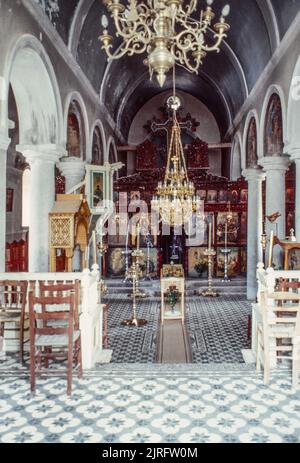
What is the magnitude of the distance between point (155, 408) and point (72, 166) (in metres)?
7.92

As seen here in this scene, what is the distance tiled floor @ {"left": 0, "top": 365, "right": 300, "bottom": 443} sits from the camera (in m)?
3.92

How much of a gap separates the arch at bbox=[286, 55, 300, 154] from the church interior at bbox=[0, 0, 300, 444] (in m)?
0.04

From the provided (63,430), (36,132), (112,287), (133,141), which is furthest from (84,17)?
(133,141)

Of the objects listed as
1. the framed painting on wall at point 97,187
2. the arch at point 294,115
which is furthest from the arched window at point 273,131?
the framed painting on wall at point 97,187

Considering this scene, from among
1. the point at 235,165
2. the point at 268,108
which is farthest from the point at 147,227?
the point at 268,108

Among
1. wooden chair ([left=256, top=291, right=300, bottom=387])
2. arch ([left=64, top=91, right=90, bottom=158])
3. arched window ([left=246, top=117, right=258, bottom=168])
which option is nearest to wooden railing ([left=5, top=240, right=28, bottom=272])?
arch ([left=64, top=91, right=90, bottom=158])

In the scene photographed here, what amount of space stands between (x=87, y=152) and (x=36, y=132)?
2.77 metres

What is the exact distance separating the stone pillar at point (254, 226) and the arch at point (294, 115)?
13.7 ft

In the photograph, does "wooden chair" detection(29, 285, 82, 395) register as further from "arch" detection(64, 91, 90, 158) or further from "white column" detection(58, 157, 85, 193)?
"white column" detection(58, 157, 85, 193)

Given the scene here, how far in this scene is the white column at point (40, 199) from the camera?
926 cm

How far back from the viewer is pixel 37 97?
8.98m

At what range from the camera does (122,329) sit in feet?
31.6

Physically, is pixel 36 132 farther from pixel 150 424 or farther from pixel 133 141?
pixel 133 141

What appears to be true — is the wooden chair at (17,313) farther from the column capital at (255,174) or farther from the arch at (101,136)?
the column capital at (255,174)
